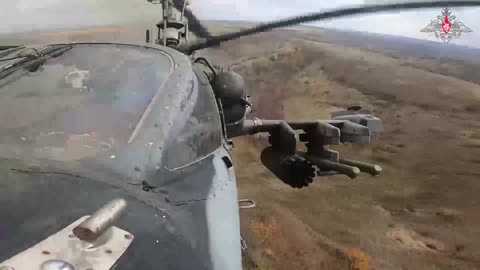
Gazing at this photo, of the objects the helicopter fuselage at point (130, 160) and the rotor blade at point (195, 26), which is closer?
the helicopter fuselage at point (130, 160)

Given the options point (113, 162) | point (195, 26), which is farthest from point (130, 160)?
point (195, 26)

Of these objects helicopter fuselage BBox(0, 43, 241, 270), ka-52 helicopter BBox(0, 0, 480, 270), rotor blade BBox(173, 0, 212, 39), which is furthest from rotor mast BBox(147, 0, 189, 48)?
helicopter fuselage BBox(0, 43, 241, 270)

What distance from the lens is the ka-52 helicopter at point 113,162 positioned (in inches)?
68.1

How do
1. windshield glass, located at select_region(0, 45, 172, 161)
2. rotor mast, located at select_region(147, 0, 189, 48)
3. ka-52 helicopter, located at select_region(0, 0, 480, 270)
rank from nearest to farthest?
ka-52 helicopter, located at select_region(0, 0, 480, 270) → windshield glass, located at select_region(0, 45, 172, 161) → rotor mast, located at select_region(147, 0, 189, 48)

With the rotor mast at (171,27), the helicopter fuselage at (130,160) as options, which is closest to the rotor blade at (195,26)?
the rotor mast at (171,27)

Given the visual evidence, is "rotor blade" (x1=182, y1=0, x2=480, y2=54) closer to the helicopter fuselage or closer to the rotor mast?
the rotor mast

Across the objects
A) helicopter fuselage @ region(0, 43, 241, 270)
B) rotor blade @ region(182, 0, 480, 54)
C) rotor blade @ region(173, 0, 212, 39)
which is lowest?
helicopter fuselage @ region(0, 43, 241, 270)

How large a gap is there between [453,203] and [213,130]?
420 inches

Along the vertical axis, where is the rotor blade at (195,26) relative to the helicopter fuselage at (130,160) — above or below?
above

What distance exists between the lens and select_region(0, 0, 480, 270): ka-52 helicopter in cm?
173

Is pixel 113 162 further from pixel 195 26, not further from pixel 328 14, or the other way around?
pixel 195 26

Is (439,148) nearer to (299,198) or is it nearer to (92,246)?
(299,198)

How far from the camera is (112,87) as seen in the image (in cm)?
308

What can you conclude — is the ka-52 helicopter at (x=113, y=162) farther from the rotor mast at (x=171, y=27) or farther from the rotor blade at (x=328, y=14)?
the rotor mast at (x=171, y=27)
